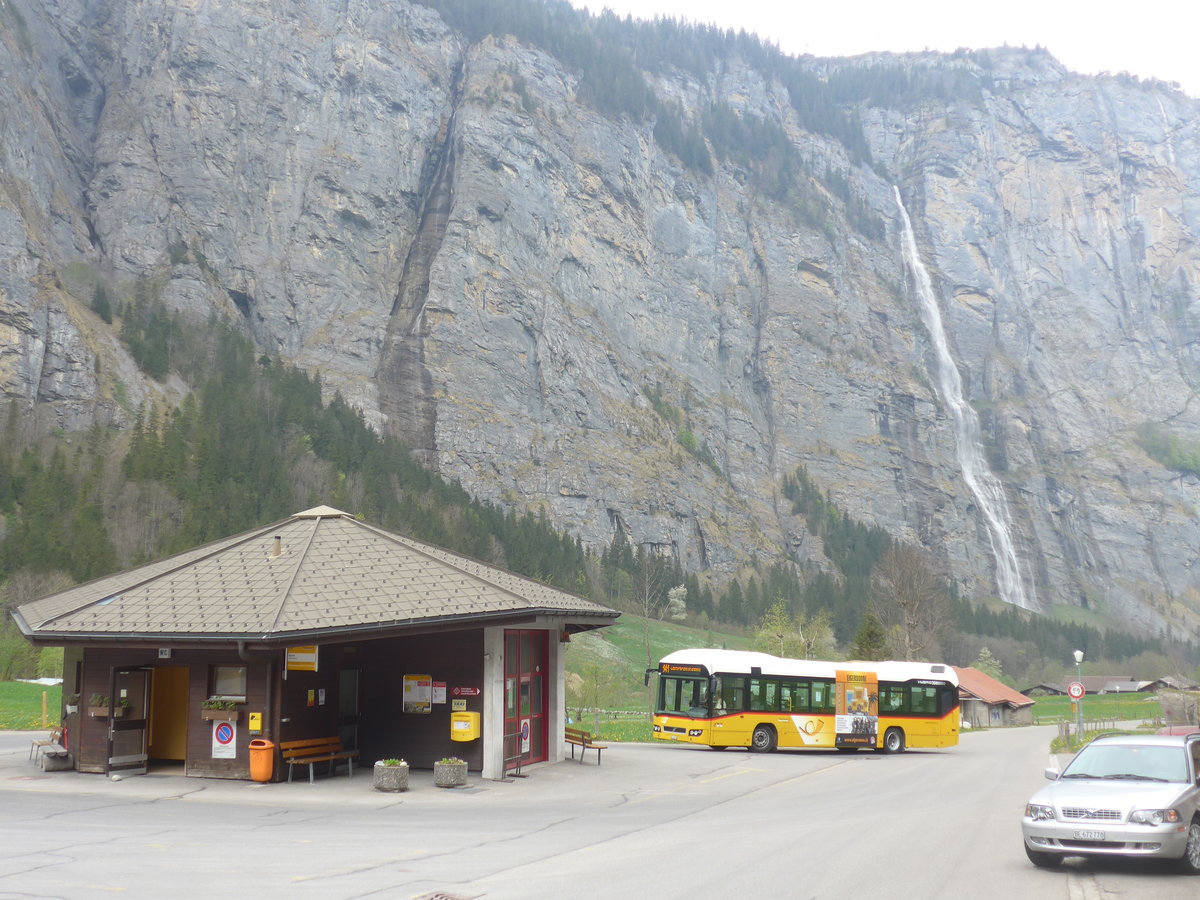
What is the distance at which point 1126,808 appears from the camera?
1293 cm

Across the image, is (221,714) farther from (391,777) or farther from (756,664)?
(756,664)

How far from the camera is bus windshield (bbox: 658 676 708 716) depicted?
35375 millimetres

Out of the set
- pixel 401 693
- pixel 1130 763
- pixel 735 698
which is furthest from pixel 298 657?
pixel 735 698

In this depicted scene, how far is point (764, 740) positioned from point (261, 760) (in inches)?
728

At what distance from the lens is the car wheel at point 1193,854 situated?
13.2 metres

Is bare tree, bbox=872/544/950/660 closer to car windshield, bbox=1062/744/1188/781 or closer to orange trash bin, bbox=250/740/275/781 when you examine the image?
orange trash bin, bbox=250/740/275/781

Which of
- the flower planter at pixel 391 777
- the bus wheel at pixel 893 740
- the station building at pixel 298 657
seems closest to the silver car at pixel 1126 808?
the station building at pixel 298 657

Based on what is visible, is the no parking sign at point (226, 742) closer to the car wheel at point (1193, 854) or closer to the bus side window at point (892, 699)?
the car wheel at point (1193, 854)

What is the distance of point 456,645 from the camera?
24656 mm

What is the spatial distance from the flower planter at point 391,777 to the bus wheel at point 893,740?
21400 mm

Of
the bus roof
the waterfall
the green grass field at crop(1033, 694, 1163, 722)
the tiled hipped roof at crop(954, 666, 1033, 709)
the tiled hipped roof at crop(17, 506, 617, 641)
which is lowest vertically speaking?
the green grass field at crop(1033, 694, 1163, 722)

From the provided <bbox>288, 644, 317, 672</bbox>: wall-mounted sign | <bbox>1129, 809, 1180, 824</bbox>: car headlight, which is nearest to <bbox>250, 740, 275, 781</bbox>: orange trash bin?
<bbox>288, 644, 317, 672</bbox>: wall-mounted sign

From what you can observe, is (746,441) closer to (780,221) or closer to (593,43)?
(780,221)

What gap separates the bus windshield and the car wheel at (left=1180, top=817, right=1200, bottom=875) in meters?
22.4
